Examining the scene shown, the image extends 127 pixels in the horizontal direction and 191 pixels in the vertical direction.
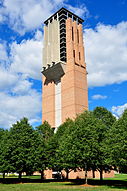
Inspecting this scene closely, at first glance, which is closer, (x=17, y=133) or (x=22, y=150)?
(x=22, y=150)

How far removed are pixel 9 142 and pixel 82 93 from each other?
27826 millimetres

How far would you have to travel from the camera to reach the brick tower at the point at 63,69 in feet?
180

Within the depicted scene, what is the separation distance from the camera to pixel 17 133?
3225cm

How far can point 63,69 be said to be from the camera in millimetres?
57531

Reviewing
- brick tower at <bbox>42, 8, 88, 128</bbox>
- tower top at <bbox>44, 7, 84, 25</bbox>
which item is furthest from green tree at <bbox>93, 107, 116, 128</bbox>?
tower top at <bbox>44, 7, 84, 25</bbox>

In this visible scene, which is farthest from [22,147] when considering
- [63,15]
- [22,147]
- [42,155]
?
[63,15]

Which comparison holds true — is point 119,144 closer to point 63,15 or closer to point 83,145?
point 83,145

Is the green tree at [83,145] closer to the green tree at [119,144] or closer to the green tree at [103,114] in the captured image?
the green tree at [119,144]

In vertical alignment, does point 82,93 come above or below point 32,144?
above

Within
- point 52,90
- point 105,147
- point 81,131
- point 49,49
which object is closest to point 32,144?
point 81,131

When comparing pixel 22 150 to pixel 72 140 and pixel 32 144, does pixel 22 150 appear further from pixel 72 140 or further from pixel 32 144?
pixel 72 140

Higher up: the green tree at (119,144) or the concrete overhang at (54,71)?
the concrete overhang at (54,71)

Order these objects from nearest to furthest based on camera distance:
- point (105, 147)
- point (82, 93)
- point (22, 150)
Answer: point (105, 147), point (22, 150), point (82, 93)

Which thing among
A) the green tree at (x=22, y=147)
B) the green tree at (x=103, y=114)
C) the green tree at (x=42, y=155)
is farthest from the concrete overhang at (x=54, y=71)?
the green tree at (x=22, y=147)
